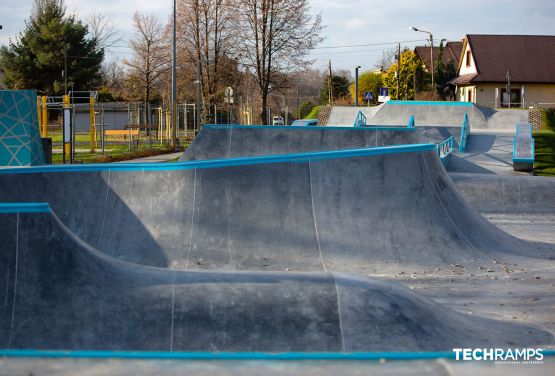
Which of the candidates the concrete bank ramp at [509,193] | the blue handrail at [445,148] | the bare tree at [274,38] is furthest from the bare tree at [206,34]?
the concrete bank ramp at [509,193]

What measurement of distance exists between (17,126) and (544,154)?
2081cm

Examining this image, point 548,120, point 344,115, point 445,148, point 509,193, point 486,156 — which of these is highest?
point 344,115

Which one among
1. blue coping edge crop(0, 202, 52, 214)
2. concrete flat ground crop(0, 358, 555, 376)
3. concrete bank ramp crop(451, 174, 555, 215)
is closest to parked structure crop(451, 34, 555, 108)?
concrete bank ramp crop(451, 174, 555, 215)

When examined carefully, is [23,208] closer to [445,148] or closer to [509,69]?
→ [445,148]

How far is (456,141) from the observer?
90.1ft

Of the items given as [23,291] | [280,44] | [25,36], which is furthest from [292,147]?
[25,36]

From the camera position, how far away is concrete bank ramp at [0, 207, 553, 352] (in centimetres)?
536

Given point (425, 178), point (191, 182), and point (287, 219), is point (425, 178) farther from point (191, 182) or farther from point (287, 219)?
point (191, 182)

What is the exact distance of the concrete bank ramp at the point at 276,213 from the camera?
9117 millimetres

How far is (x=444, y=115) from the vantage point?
3581 centimetres

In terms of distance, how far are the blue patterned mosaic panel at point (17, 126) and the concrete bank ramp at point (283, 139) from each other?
4.08m

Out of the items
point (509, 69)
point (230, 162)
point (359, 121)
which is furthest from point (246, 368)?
point (509, 69)

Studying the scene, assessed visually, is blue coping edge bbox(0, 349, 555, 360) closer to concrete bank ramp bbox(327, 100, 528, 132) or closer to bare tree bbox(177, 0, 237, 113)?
concrete bank ramp bbox(327, 100, 528, 132)

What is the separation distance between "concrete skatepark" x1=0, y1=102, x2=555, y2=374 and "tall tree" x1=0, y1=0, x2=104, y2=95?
5294 cm
